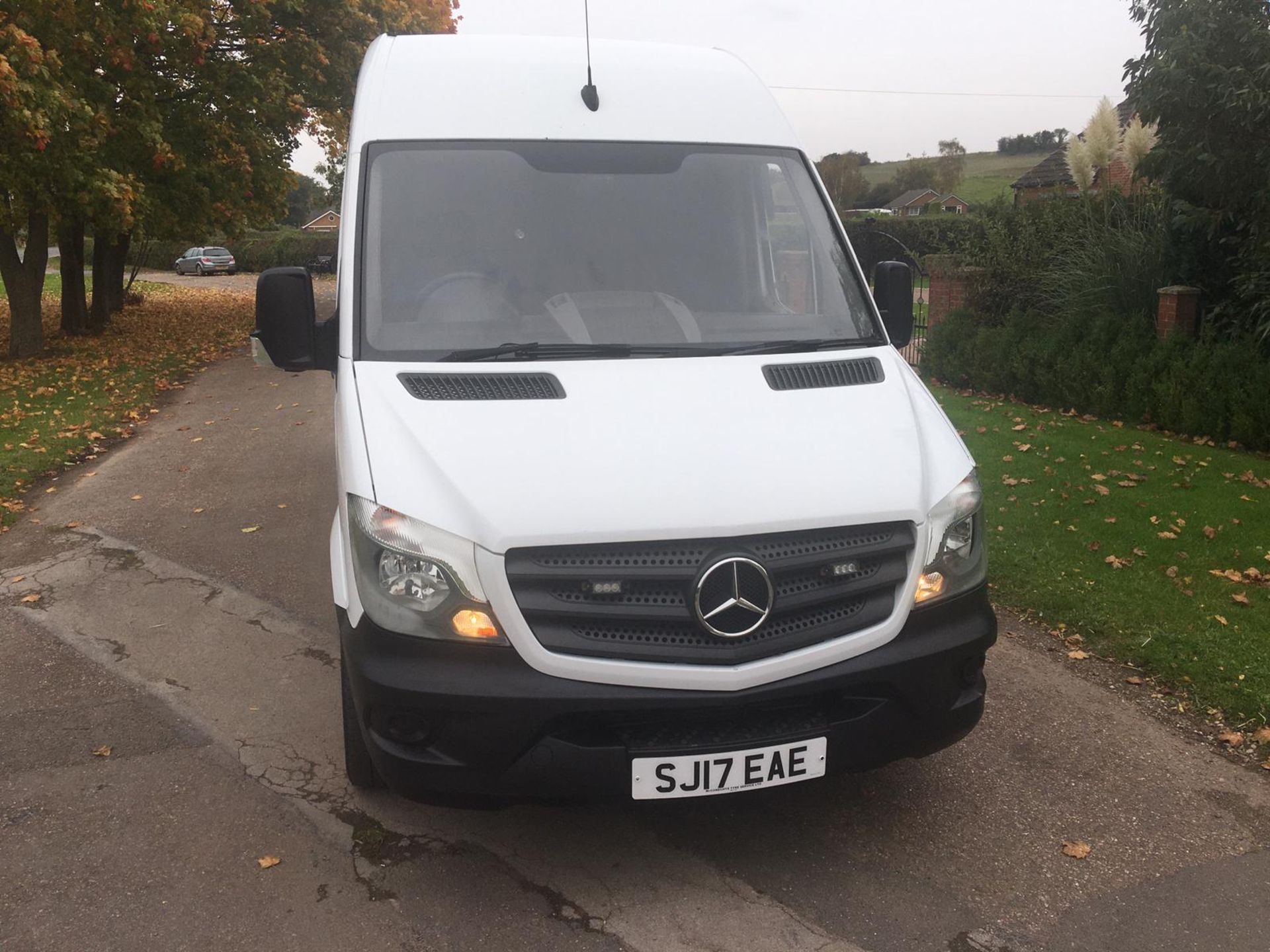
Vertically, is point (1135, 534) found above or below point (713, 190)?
below

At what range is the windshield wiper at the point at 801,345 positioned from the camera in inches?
160

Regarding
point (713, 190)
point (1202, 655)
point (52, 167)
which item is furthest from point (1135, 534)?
point (52, 167)

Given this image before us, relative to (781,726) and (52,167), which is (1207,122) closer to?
(781,726)

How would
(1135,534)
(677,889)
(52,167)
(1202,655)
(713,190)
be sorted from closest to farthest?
(677,889), (713,190), (1202,655), (1135,534), (52,167)

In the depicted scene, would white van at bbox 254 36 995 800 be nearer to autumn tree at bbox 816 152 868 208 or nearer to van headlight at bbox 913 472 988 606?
van headlight at bbox 913 472 988 606

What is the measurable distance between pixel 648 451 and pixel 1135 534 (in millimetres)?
5030

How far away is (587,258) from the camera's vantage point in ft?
14.1

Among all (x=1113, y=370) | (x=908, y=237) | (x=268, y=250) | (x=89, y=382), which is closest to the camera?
(x=1113, y=370)

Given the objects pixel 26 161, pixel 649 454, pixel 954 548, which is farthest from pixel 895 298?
pixel 26 161

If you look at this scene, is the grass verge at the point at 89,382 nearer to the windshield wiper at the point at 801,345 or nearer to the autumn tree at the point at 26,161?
the autumn tree at the point at 26,161

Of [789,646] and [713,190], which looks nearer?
[789,646]

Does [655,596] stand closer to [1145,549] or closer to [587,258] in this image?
[587,258]

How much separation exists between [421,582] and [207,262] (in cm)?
5965

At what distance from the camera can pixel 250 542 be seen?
7531mm
